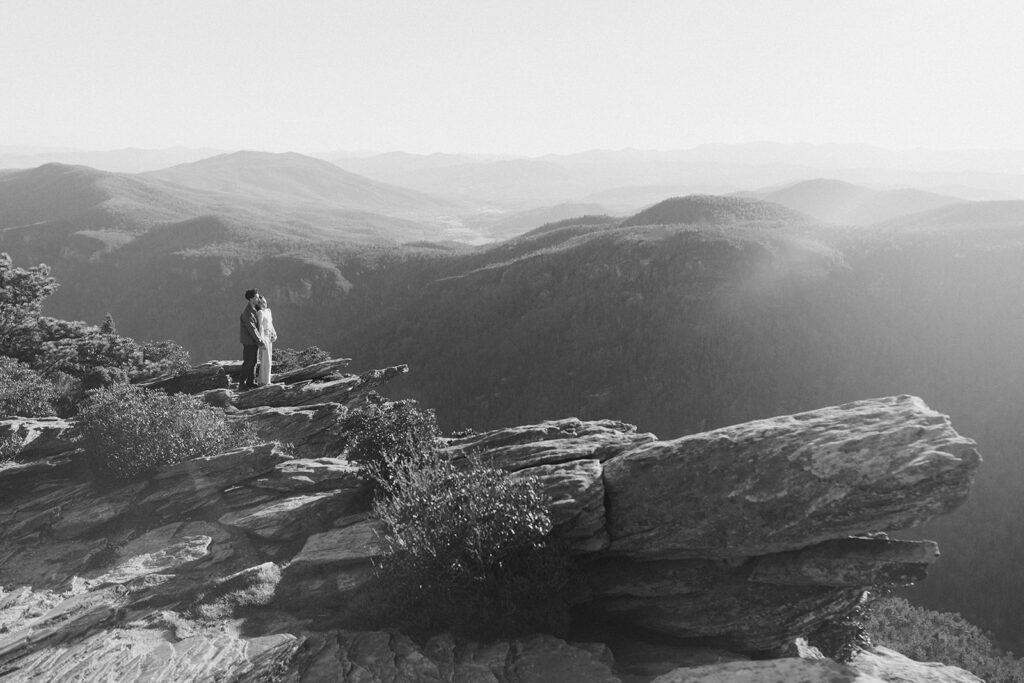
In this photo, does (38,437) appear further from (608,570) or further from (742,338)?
(742,338)

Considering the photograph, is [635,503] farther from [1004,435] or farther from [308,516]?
[1004,435]

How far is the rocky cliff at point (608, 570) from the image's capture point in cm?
817

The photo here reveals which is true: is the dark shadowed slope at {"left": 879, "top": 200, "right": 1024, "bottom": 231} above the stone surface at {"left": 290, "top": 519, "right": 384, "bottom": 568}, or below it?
above

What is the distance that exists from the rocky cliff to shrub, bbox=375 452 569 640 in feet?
1.11

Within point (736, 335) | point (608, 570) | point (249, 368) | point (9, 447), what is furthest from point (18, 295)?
point (736, 335)

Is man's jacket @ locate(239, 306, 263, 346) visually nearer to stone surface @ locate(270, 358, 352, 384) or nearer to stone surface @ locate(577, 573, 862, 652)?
stone surface @ locate(270, 358, 352, 384)

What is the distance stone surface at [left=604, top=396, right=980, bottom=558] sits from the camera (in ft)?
26.9

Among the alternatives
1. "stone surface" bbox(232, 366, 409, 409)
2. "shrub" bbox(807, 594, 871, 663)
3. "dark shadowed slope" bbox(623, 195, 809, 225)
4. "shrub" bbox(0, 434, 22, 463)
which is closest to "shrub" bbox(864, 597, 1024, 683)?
"shrub" bbox(807, 594, 871, 663)

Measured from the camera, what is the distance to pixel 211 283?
340 ft

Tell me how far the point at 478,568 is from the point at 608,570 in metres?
2.30

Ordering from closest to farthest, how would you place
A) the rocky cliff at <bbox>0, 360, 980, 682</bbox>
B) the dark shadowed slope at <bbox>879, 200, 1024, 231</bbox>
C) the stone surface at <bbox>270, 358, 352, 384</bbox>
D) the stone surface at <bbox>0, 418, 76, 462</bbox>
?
the rocky cliff at <bbox>0, 360, 980, 682</bbox>, the stone surface at <bbox>0, 418, 76, 462</bbox>, the stone surface at <bbox>270, 358, 352, 384</bbox>, the dark shadowed slope at <bbox>879, 200, 1024, 231</bbox>

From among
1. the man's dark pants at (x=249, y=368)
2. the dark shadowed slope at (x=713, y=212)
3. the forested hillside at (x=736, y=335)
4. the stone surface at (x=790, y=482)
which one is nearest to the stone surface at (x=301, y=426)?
the man's dark pants at (x=249, y=368)

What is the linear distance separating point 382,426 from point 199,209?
Answer: 192m

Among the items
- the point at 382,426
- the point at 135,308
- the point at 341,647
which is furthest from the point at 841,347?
the point at 135,308
